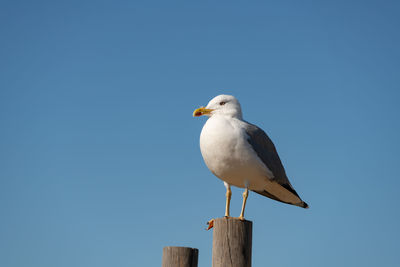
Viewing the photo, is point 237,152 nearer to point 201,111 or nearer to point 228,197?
point 228,197

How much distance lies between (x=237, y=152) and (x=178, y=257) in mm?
1857

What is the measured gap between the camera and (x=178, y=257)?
22.3 ft

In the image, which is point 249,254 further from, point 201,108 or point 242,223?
point 201,108

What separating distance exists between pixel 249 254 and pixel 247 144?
1789 mm

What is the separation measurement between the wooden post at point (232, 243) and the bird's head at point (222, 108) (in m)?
2.12

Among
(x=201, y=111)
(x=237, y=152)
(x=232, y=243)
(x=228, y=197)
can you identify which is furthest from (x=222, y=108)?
(x=232, y=243)

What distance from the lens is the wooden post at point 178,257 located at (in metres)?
6.80

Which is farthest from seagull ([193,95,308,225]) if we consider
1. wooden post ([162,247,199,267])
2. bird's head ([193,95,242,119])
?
wooden post ([162,247,199,267])

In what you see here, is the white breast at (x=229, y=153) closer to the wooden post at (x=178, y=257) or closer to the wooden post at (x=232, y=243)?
the wooden post at (x=232, y=243)

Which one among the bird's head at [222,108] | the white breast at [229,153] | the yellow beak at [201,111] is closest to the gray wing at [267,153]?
the white breast at [229,153]

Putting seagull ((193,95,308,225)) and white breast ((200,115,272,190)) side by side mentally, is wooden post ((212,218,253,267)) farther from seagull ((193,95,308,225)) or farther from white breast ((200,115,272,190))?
white breast ((200,115,272,190))

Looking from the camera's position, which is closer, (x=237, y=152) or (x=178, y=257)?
(x=178, y=257)

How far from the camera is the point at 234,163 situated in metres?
7.11

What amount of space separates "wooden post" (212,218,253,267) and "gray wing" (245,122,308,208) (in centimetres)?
150
